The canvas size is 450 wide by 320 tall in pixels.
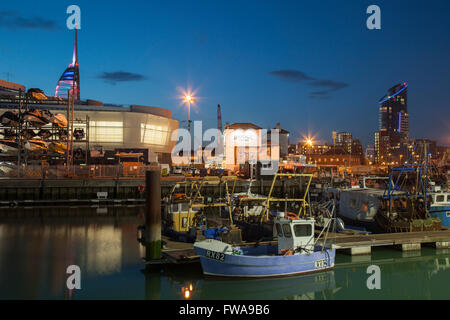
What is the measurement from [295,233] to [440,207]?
14.8 meters

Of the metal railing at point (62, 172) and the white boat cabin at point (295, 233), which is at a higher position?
the metal railing at point (62, 172)

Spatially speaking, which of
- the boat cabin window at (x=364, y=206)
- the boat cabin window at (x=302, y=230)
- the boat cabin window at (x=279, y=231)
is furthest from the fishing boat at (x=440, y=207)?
the boat cabin window at (x=279, y=231)

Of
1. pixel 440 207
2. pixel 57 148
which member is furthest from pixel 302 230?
pixel 57 148

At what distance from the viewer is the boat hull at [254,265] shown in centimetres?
1716

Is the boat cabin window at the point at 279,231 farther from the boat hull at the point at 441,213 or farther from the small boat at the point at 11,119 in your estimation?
the small boat at the point at 11,119

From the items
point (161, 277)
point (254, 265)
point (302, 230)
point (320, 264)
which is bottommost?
point (161, 277)

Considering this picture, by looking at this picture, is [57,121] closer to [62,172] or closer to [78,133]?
[78,133]

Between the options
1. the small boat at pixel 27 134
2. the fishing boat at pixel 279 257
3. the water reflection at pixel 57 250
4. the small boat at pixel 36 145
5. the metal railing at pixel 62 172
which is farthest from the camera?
the small boat at pixel 27 134

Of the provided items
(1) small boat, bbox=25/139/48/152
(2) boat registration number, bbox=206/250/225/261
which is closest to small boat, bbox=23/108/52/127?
(1) small boat, bbox=25/139/48/152

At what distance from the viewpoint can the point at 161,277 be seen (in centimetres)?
1866

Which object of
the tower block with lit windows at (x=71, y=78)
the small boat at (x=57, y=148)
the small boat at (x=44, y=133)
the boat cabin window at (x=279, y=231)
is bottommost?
the boat cabin window at (x=279, y=231)

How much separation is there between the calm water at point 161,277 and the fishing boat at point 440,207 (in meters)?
4.39
